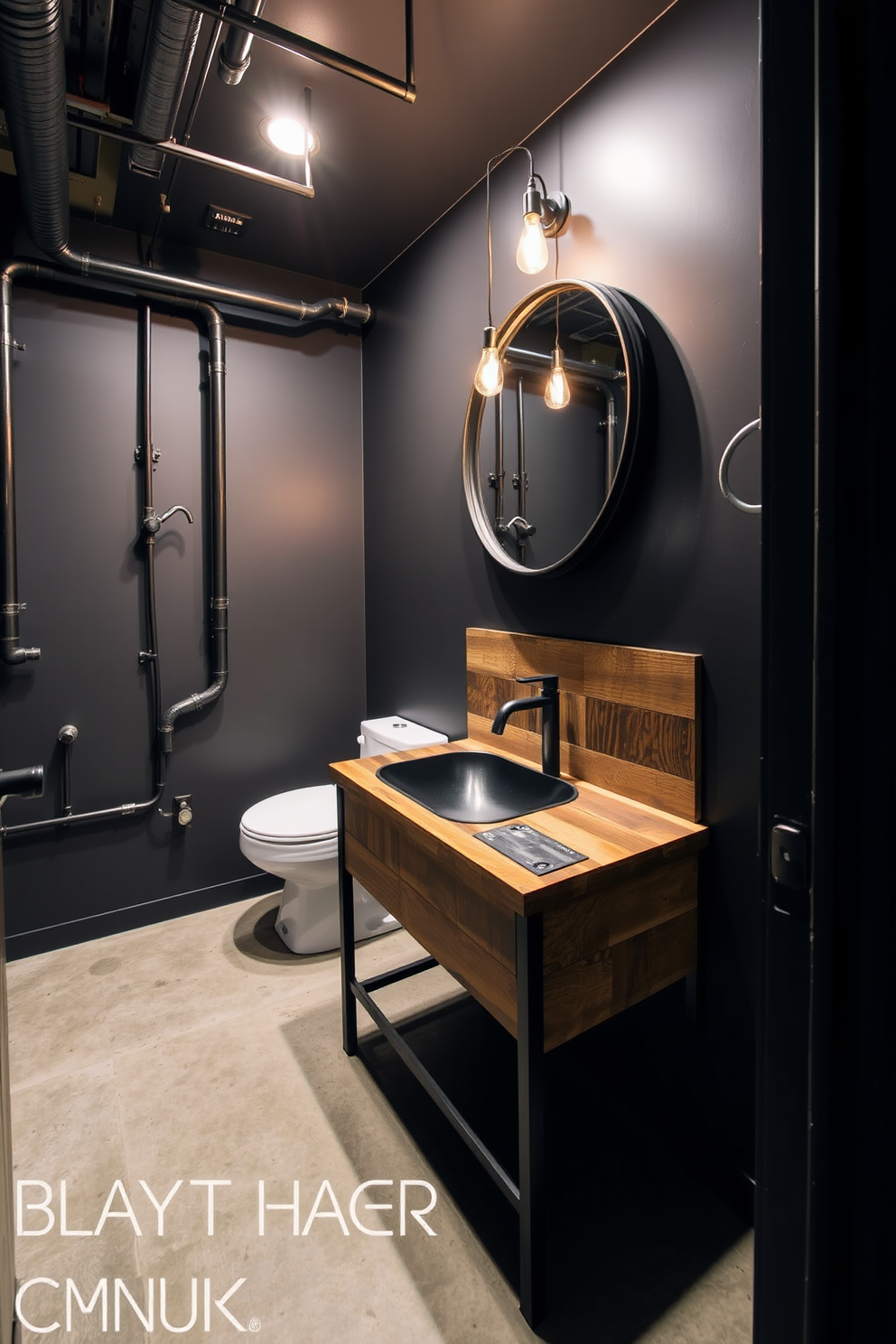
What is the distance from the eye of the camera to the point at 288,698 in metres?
2.87

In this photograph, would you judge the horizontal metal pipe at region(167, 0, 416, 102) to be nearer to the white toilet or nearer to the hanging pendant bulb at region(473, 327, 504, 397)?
the hanging pendant bulb at region(473, 327, 504, 397)

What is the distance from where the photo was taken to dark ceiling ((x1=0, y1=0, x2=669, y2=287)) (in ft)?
5.00

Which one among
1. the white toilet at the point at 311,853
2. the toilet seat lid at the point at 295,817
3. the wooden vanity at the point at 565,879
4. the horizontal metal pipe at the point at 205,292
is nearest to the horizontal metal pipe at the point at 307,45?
the horizontal metal pipe at the point at 205,292

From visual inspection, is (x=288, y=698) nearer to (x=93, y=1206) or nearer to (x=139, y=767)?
(x=139, y=767)

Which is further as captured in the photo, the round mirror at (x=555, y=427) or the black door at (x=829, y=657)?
the round mirror at (x=555, y=427)

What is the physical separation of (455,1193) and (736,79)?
2.35 metres

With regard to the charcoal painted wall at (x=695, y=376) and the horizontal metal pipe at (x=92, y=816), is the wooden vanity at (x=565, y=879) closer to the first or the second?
the charcoal painted wall at (x=695, y=376)

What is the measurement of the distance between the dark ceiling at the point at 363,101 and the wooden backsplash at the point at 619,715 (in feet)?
4.22

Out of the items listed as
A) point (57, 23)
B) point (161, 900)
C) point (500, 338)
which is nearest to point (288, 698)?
point (161, 900)

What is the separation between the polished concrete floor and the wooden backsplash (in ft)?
2.67

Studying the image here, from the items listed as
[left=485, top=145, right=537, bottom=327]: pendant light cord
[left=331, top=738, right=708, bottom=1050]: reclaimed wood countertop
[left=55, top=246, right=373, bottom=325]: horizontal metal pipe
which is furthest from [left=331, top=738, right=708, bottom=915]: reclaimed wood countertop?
[left=55, top=246, right=373, bottom=325]: horizontal metal pipe

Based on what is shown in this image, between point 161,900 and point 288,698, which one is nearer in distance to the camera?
point 161,900

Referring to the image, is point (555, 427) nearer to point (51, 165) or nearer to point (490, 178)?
point (490, 178)

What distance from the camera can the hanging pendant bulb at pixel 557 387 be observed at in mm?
1741
